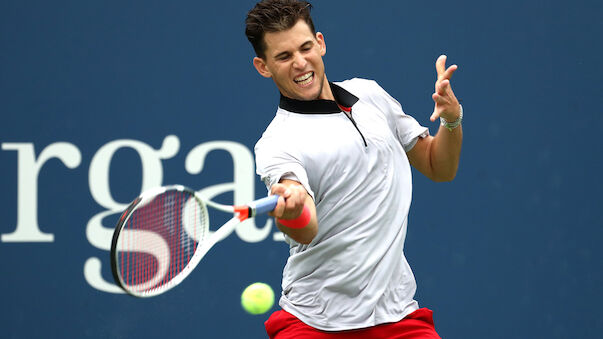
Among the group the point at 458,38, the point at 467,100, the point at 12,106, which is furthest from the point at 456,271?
the point at 12,106

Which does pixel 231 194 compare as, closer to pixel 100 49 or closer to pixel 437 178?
pixel 100 49

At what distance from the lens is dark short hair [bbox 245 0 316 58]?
2.34 meters

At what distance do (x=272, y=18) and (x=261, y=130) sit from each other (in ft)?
4.89

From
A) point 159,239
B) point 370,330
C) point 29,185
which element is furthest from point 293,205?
point 29,185

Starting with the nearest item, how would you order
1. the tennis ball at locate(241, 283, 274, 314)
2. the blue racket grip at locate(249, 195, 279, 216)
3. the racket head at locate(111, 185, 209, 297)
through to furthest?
the racket head at locate(111, 185, 209, 297), the blue racket grip at locate(249, 195, 279, 216), the tennis ball at locate(241, 283, 274, 314)

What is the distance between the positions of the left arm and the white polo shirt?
0.56 ft

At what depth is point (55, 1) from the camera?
371 cm

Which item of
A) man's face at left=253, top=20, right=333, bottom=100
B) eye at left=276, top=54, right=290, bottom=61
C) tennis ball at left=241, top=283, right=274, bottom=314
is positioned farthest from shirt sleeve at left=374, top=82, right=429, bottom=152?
tennis ball at left=241, top=283, right=274, bottom=314

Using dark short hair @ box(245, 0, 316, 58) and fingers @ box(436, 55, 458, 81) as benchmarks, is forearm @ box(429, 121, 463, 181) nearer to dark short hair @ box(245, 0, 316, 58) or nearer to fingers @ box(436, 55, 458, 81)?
fingers @ box(436, 55, 458, 81)

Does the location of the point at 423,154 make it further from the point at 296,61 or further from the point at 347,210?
the point at 296,61

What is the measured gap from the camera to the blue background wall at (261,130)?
369 cm

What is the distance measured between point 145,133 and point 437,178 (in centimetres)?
163

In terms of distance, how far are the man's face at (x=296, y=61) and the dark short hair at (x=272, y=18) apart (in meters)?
0.02

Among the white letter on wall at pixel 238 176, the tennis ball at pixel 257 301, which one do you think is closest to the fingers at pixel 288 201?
the tennis ball at pixel 257 301
